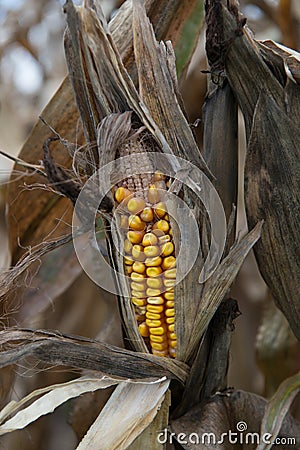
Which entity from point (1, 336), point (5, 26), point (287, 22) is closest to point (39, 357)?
point (1, 336)

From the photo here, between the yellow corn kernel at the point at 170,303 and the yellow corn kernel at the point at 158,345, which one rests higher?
the yellow corn kernel at the point at 170,303

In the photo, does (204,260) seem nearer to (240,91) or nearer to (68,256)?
(240,91)

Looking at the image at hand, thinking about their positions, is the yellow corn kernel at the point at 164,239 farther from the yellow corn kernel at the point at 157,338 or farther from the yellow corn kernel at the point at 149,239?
the yellow corn kernel at the point at 157,338

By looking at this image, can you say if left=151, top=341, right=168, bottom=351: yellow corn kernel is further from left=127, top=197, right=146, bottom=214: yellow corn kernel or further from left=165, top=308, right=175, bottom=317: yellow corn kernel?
left=127, top=197, right=146, bottom=214: yellow corn kernel

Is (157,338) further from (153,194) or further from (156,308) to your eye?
(153,194)

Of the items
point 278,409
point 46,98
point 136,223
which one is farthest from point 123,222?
point 46,98

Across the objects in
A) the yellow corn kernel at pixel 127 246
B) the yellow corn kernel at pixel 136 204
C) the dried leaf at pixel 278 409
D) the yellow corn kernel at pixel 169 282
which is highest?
the yellow corn kernel at pixel 136 204

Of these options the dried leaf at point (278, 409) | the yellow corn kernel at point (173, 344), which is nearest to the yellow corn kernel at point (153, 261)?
the yellow corn kernel at point (173, 344)

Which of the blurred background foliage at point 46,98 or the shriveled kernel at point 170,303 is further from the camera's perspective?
the blurred background foliage at point 46,98
